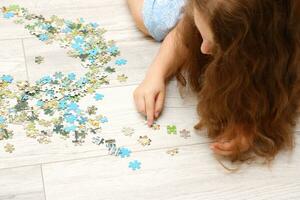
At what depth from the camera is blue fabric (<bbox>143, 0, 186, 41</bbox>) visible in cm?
141

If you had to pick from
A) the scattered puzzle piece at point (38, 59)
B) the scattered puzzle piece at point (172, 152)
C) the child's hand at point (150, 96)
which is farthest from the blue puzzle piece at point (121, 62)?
the scattered puzzle piece at point (172, 152)

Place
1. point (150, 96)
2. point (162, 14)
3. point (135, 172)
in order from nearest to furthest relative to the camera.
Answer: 1. point (135, 172)
2. point (150, 96)
3. point (162, 14)

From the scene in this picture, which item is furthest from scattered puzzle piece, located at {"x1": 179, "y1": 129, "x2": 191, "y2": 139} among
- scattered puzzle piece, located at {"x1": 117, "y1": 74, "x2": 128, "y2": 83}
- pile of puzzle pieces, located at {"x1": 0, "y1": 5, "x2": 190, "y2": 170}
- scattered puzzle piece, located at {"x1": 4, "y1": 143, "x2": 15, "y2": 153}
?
scattered puzzle piece, located at {"x1": 4, "y1": 143, "x2": 15, "y2": 153}

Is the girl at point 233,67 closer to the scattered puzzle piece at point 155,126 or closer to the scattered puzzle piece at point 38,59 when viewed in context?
the scattered puzzle piece at point 155,126

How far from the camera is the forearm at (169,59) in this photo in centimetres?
136

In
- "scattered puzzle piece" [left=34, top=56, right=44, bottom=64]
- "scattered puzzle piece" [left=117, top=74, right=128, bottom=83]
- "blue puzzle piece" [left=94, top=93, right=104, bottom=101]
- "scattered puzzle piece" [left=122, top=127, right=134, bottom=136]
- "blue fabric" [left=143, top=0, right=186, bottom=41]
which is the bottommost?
"scattered puzzle piece" [left=122, top=127, right=134, bottom=136]

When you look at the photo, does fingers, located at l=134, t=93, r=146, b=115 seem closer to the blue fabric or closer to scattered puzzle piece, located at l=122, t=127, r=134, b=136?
scattered puzzle piece, located at l=122, t=127, r=134, b=136

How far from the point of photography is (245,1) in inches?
37.5

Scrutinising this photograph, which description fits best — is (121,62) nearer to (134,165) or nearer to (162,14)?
(162,14)

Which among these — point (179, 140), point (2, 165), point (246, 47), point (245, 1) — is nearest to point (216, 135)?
point (179, 140)

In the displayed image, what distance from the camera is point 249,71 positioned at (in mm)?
1079

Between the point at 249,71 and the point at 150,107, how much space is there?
31 cm

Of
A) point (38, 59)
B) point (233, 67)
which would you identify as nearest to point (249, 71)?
point (233, 67)

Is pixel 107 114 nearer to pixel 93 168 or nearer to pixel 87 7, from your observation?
pixel 93 168
